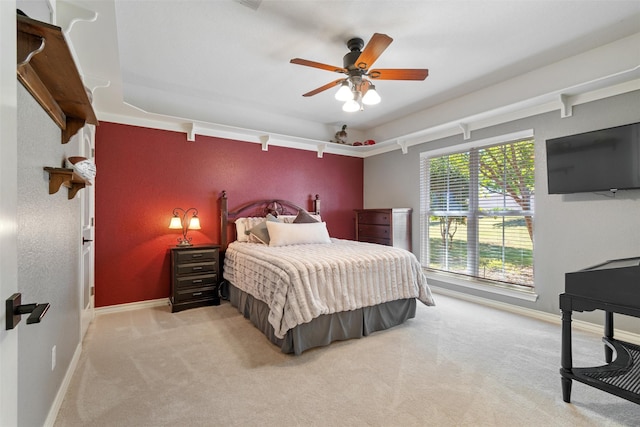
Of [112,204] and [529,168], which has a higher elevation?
[529,168]

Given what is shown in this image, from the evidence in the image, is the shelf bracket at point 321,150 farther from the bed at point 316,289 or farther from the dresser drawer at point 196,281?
the dresser drawer at point 196,281

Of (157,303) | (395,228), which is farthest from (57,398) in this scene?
(395,228)

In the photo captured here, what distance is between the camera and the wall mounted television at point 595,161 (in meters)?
2.65

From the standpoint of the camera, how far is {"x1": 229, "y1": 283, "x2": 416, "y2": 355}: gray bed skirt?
253 cm

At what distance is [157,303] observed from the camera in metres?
3.88

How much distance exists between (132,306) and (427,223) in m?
4.34

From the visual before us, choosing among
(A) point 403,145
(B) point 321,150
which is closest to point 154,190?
(B) point 321,150

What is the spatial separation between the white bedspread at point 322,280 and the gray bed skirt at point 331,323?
12cm

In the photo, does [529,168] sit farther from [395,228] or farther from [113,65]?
[113,65]

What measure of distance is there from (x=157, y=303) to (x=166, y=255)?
63 centimetres

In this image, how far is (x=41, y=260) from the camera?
5.00ft

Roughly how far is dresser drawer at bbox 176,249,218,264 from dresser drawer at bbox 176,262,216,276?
5 centimetres

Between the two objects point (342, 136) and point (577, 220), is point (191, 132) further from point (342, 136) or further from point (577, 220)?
point (577, 220)

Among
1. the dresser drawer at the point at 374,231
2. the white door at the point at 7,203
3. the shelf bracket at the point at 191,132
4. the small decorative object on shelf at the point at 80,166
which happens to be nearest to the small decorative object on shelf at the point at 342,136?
the dresser drawer at the point at 374,231
